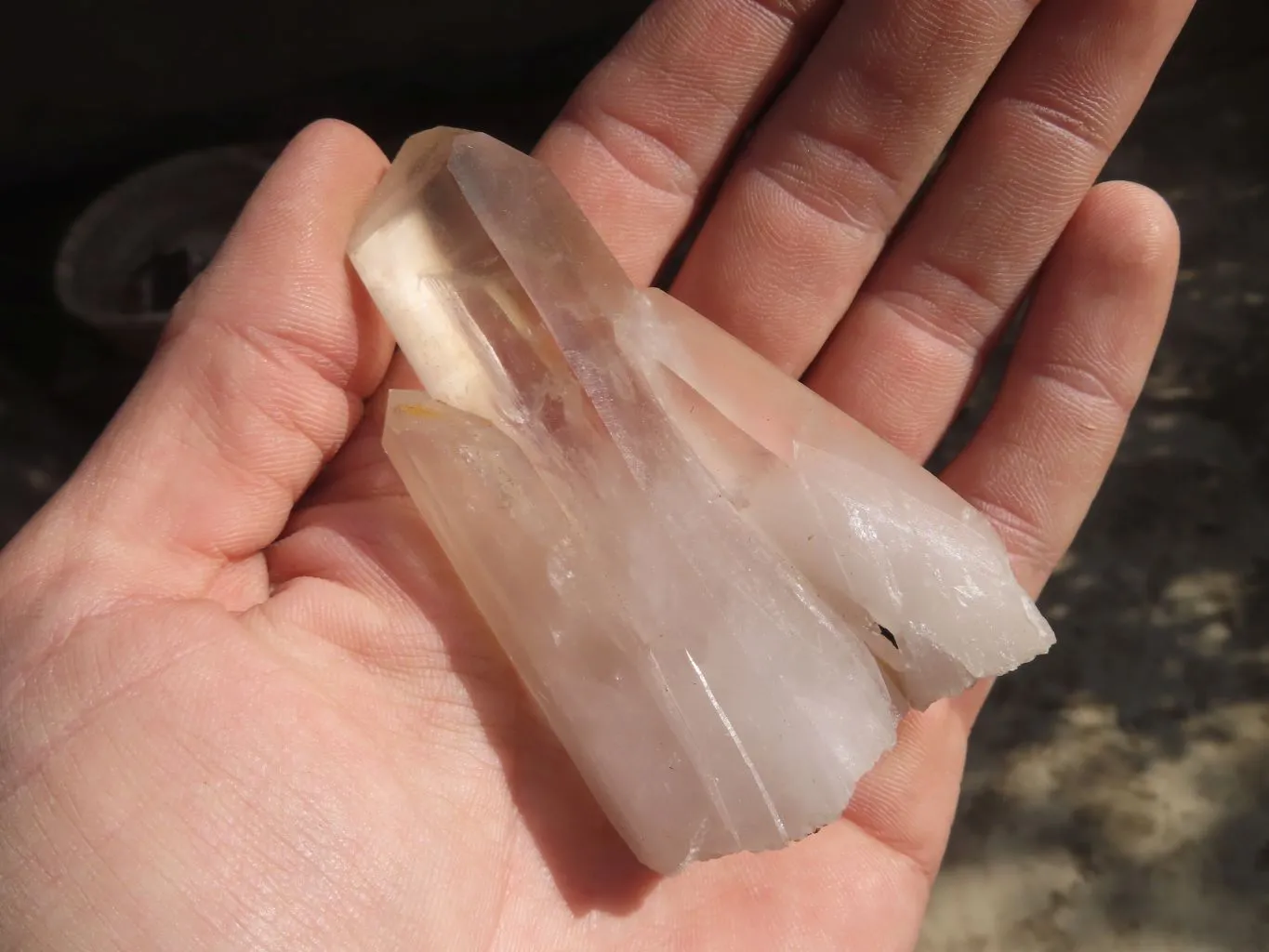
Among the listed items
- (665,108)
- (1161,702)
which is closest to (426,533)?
(665,108)

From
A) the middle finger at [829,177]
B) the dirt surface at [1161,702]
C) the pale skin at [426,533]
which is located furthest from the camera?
the dirt surface at [1161,702]

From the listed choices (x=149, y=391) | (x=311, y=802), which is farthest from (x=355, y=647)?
(x=149, y=391)

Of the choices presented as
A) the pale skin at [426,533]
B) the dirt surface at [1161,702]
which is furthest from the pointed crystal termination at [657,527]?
the dirt surface at [1161,702]

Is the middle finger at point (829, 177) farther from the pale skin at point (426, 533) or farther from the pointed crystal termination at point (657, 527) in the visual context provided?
the pointed crystal termination at point (657, 527)

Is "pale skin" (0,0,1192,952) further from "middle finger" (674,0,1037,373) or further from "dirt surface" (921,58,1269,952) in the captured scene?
"dirt surface" (921,58,1269,952)

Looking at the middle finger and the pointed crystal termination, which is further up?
the middle finger

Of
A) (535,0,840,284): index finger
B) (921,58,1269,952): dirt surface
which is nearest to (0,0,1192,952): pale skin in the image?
(535,0,840,284): index finger

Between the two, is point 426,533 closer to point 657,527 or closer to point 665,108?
point 657,527
